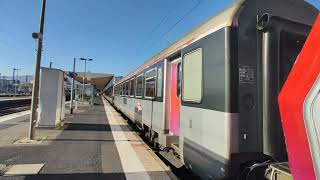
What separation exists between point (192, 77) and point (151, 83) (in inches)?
165

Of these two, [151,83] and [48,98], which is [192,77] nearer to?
[151,83]

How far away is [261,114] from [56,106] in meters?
10.1

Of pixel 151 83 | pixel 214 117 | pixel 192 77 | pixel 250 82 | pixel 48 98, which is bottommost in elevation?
pixel 214 117

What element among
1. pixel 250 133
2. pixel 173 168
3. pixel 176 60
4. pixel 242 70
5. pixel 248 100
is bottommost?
pixel 173 168

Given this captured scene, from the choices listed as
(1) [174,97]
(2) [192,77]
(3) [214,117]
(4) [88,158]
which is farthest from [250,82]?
(4) [88,158]

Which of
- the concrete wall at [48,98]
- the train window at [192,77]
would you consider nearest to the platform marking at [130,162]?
the train window at [192,77]

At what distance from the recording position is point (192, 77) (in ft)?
18.3

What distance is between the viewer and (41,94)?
12.8 metres

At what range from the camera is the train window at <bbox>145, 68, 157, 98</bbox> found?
9.20m

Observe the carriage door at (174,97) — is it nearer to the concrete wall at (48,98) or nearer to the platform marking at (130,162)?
the platform marking at (130,162)

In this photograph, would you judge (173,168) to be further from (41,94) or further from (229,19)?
(41,94)

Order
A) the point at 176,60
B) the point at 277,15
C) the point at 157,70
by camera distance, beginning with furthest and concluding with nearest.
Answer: the point at 157,70
the point at 176,60
the point at 277,15

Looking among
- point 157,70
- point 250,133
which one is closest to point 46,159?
point 157,70

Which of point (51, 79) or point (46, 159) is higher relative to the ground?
point (51, 79)
